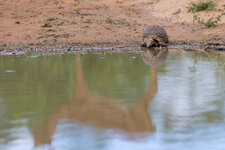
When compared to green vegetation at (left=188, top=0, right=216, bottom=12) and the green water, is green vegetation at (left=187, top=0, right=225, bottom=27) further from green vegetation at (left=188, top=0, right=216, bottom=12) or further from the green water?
the green water

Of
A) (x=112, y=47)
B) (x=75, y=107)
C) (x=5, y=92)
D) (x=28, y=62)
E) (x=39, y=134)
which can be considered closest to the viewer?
(x=39, y=134)

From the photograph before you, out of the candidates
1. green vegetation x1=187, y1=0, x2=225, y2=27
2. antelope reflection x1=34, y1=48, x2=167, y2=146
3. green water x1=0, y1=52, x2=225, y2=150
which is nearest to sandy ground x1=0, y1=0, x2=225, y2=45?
green vegetation x1=187, y1=0, x2=225, y2=27

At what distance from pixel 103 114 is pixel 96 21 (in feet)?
33.0

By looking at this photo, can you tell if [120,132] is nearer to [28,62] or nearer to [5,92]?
[5,92]

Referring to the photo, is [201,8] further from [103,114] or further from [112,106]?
[103,114]

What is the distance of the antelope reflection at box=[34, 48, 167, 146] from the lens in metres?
3.62

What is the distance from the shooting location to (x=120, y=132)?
3537 millimetres

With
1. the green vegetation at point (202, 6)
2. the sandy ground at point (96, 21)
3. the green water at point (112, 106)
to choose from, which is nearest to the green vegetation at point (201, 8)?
the green vegetation at point (202, 6)

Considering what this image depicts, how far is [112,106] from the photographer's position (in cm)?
437

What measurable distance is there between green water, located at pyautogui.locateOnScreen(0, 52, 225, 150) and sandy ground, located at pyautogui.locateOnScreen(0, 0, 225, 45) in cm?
470

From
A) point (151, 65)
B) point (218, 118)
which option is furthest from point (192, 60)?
point (218, 118)

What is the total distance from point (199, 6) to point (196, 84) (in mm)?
10433

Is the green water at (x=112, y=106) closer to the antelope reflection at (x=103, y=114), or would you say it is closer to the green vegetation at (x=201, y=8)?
the antelope reflection at (x=103, y=114)

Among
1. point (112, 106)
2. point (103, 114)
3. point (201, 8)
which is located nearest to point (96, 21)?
point (201, 8)
